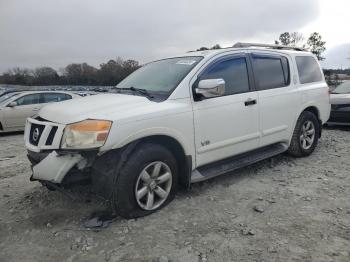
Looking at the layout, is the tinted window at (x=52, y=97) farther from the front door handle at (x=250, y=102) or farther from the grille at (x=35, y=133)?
the front door handle at (x=250, y=102)

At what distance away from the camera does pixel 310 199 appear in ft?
13.2

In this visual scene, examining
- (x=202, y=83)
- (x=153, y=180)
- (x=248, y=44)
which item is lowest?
(x=153, y=180)

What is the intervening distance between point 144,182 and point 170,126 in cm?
64

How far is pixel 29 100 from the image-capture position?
11156 mm

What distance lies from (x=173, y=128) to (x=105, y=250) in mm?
1401

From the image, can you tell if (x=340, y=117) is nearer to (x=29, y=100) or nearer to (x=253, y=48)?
(x=253, y=48)

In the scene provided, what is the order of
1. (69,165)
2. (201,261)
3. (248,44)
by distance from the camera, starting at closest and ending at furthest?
(201,261) < (69,165) < (248,44)

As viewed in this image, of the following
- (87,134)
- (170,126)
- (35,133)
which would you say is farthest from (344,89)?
(35,133)

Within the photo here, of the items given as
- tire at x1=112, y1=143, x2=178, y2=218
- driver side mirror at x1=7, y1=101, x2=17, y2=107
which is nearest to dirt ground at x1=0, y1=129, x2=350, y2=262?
tire at x1=112, y1=143, x2=178, y2=218

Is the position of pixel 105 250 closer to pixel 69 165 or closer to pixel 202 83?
pixel 69 165

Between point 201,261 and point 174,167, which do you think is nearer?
point 201,261

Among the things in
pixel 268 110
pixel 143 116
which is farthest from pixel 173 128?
pixel 268 110

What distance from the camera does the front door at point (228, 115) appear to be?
4.06m

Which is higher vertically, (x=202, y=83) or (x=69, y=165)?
(x=202, y=83)
